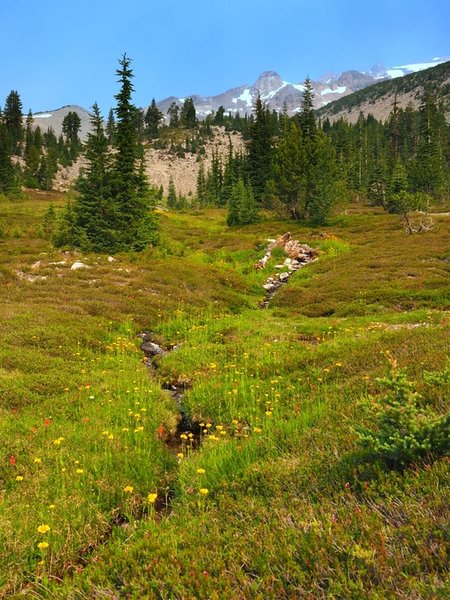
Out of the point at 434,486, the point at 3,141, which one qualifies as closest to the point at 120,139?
the point at 434,486

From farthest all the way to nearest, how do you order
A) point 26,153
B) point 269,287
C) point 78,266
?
point 26,153 < point 269,287 < point 78,266

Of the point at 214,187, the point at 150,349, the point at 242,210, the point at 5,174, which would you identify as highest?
the point at 214,187

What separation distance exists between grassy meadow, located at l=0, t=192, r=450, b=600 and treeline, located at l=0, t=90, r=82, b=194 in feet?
279

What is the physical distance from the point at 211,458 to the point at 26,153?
14102cm

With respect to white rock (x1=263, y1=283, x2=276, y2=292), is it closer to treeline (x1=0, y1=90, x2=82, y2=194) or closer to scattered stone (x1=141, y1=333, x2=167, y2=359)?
scattered stone (x1=141, y1=333, x2=167, y2=359)

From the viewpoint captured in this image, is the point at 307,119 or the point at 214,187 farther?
the point at 214,187

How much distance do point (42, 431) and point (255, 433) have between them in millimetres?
3918

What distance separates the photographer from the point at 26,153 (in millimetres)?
125000

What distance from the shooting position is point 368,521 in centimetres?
361

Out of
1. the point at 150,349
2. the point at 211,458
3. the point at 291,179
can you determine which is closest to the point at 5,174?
the point at 291,179

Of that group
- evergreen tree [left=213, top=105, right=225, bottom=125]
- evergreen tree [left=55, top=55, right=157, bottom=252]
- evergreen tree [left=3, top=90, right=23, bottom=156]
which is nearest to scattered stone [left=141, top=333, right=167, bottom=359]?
evergreen tree [left=55, top=55, right=157, bottom=252]

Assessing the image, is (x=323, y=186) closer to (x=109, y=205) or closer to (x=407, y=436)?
(x=109, y=205)

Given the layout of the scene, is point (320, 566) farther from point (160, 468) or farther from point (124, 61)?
point (124, 61)

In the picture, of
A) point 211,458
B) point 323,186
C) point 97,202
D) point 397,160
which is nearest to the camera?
point 211,458
